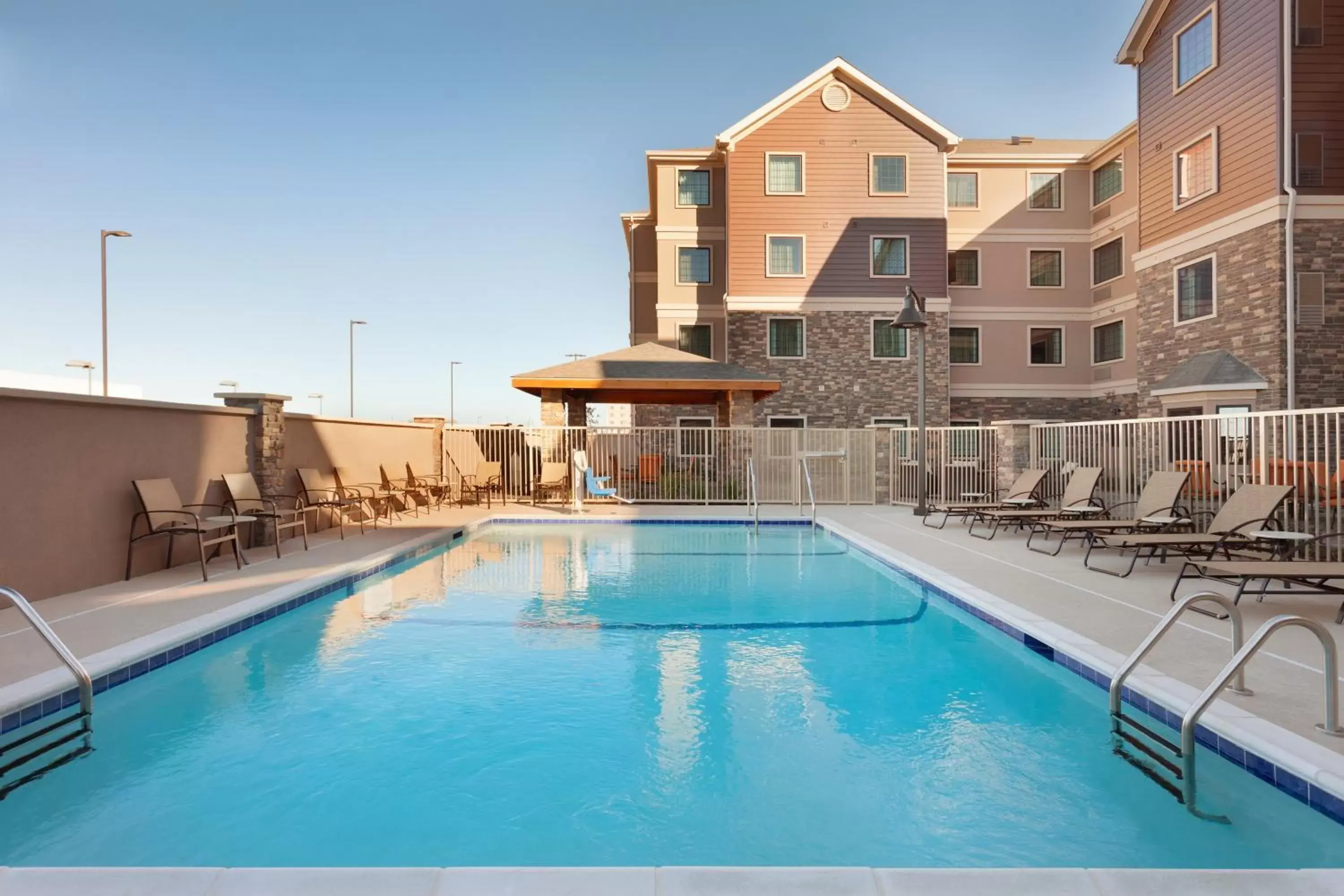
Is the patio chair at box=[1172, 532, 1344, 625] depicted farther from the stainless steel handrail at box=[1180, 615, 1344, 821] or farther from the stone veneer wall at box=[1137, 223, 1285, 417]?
the stone veneer wall at box=[1137, 223, 1285, 417]

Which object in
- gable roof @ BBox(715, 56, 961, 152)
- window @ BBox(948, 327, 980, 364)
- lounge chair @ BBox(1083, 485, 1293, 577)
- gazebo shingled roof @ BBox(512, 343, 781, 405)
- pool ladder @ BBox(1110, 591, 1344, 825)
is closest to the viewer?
pool ladder @ BBox(1110, 591, 1344, 825)

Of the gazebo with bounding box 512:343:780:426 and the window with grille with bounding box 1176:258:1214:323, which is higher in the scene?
the window with grille with bounding box 1176:258:1214:323

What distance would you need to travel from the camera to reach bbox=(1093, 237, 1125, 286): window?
21.9 meters

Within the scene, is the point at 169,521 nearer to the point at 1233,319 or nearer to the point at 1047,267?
the point at 1233,319

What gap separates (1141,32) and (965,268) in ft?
24.1

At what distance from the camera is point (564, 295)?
29656 millimetres

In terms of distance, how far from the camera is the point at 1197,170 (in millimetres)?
16016

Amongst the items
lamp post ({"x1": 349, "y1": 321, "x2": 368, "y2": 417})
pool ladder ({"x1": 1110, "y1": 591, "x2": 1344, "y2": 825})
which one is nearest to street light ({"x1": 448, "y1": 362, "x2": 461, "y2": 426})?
lamp post ({"x1": 349, "y1": 321, "x2": 368, "y2": 417})

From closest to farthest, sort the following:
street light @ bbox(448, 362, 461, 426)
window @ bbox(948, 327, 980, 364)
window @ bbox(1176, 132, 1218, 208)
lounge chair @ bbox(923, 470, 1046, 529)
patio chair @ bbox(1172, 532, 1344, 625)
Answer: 1. patio chair @ bbox(1172, 532, 1344, 625)
2. lounge chair @ bbox(923, 470, 1046, 529)
3. window @ bbox(1176, 132, 1218, 208)
4. window @ bbox(948, 327, 980, 364)
5. street light @ bbox(448, 362, 461, 426)

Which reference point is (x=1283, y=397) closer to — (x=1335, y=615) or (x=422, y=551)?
(x=1335, y=615)

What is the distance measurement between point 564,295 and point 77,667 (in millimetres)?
26885

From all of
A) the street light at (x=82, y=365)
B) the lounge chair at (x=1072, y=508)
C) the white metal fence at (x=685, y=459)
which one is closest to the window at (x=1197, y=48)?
the white metal fence at (x=685, y=459)

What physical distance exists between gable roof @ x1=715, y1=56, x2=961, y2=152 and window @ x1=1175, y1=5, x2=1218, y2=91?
5.45 meters

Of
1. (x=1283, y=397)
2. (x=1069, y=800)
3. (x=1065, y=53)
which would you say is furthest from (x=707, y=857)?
(x=1065, y=53)
